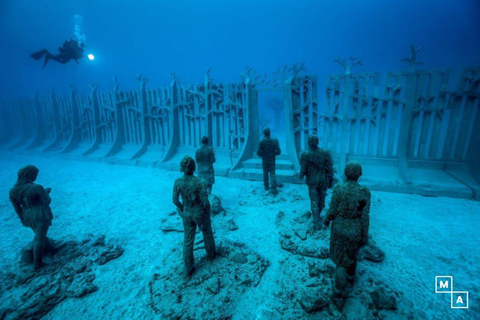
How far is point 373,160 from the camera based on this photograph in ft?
25.6

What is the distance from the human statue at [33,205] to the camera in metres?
3.71

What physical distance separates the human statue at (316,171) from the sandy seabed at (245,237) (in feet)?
3.59

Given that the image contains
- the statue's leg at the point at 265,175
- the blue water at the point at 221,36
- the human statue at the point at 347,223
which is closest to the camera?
the human statue at the point at 347,223

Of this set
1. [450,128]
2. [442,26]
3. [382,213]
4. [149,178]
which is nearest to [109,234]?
[149,178]

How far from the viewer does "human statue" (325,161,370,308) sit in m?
2.69

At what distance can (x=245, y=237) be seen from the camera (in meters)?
4.66

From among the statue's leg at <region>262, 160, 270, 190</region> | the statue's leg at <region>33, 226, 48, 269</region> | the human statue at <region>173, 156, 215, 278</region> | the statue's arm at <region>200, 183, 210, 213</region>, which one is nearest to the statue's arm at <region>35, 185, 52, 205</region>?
the statue's leg at <region>33, 226, 48, 269</region>

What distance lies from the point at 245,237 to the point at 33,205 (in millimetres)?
4200

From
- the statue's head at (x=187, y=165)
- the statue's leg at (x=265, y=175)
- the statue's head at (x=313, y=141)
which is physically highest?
the statue's head at (x=313, y=141)

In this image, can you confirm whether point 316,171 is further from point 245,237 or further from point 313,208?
point 245,237

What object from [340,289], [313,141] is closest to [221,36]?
[313,141]

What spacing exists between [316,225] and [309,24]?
14233cm

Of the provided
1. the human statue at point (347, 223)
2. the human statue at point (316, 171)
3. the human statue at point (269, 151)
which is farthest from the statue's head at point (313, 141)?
the human statue at point (269, 151)

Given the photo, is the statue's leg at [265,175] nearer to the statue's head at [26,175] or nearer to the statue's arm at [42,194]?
the statue's arm at [42,194]
